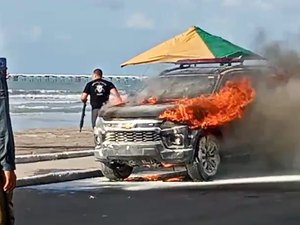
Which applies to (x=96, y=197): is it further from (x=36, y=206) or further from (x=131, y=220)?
(x=131, y=220)

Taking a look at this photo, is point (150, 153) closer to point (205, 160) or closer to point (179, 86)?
point (205, 160)

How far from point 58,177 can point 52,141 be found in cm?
875

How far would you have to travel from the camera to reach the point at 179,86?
50.5ft

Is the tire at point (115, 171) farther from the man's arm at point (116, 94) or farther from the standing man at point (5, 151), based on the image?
the standing man at point (5, 151)

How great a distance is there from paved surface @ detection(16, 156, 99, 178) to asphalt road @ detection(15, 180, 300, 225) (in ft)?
4.67

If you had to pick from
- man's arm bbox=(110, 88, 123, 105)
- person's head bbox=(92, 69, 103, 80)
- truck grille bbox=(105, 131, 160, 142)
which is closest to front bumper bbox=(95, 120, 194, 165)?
truck grille bbox=(105, 131, 160, 142)

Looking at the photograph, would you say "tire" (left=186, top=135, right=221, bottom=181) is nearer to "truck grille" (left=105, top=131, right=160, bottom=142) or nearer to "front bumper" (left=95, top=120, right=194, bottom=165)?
"front bumper" (left=95, top=120, right=194, bottom=165)

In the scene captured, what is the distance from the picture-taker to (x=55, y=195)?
12.9 metres

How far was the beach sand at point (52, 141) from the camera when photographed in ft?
68.0

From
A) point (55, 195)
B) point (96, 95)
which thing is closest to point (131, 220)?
point (55, 195)

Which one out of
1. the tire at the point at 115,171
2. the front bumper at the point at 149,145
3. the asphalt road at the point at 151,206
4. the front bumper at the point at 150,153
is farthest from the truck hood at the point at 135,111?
the asphalt road at the point at 151,206

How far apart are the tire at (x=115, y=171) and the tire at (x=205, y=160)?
4.53 ft

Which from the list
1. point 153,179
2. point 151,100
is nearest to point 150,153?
point 153,179

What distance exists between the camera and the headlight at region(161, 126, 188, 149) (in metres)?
13.9
